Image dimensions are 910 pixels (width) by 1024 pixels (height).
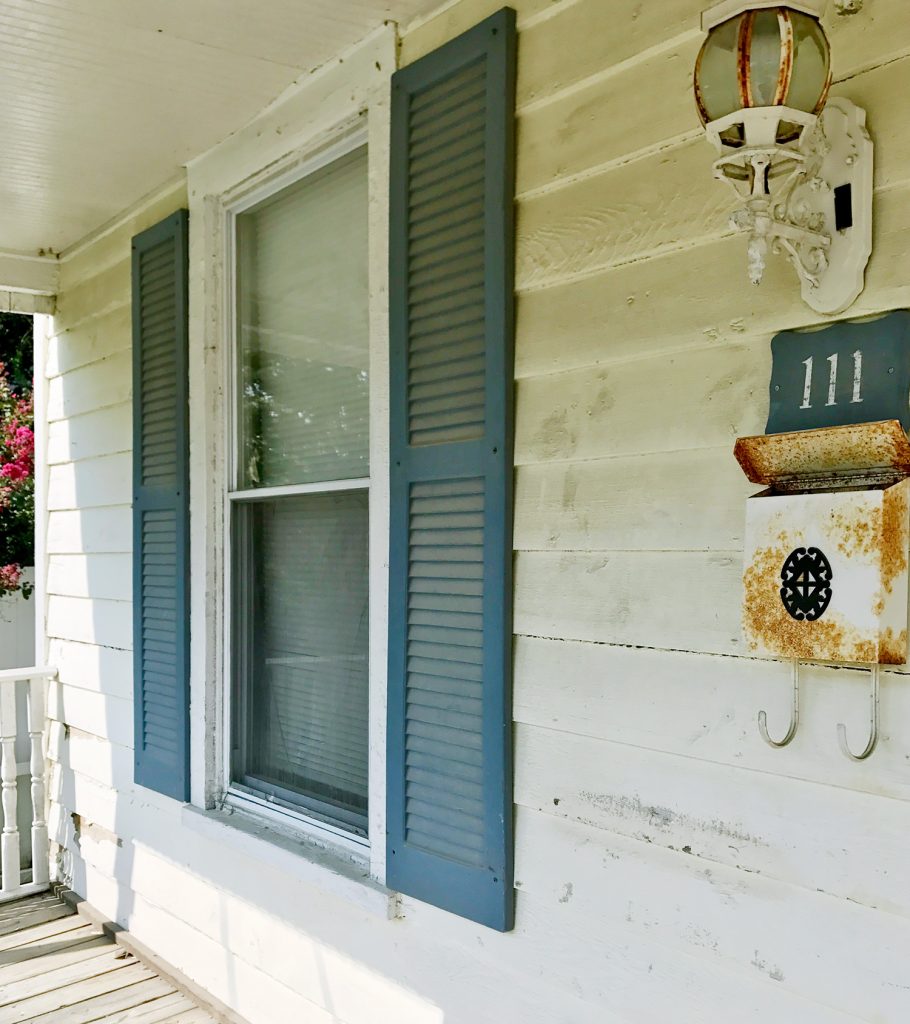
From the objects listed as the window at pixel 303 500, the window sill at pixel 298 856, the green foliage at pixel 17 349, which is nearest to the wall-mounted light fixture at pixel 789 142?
the window at pixel 303 500

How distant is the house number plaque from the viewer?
1348 millimetres

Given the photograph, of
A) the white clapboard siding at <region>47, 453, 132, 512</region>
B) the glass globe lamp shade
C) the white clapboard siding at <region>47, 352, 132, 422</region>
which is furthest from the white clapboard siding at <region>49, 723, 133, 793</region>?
the glass globe lamp shade

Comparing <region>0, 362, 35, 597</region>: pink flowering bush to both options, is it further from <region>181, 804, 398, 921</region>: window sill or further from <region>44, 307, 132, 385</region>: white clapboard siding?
<region>181, 804, 398, 921</region>: window sill

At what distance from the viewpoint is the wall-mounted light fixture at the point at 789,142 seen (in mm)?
1192

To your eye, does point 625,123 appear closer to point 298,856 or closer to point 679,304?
point 679,304

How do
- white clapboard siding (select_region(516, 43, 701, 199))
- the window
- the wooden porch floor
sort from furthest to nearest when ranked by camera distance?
the wooden porch floor, the window, white clapboard siding (select_region(516, 43, 701, 199))

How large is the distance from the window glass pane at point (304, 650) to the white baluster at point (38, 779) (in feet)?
4.81

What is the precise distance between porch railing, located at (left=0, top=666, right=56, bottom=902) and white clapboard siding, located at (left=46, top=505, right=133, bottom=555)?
508 mm

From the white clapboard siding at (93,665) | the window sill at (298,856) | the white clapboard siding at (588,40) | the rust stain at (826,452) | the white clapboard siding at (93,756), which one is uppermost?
the white clapboard siding at (588,40)

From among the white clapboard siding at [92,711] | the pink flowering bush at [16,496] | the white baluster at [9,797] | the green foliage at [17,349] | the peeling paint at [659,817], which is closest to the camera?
the peeling paint at [659,817]

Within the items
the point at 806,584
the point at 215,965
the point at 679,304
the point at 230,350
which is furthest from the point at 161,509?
the point at 806,584

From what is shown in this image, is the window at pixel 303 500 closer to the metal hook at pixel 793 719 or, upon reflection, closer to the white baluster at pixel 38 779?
the metal hook at pixel 793 719

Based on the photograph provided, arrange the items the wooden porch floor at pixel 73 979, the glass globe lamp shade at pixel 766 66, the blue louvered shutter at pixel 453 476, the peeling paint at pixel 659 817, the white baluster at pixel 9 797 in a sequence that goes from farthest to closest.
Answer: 1. the white baluster at pixel 9 797
2. the wooden porch floor at pixel 73 979
3. the blue louvered shutter at pixel 453 476
4. the peeling paint at pixel 659 817
5. the glass globe lamp shade at pixel 766 66

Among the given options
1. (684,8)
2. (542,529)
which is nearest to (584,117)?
(684,8)
